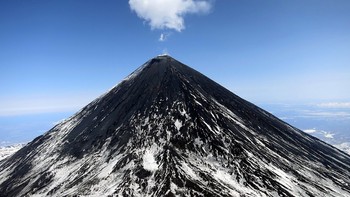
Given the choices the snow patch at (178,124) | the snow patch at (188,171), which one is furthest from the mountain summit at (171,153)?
the snow patch at (178,124)

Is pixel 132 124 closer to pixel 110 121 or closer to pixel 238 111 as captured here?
pixel 110 121

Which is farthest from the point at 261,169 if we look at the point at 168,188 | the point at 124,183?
the point at 124,183

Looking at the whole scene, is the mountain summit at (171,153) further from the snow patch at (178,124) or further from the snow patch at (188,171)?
the snow patch at (178,124)

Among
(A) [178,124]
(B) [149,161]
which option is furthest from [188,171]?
(A) [178,124]

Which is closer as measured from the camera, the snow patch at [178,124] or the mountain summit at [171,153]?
the mountain summit at [171,153]

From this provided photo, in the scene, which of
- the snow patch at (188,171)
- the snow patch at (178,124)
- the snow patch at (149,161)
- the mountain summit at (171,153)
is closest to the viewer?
the snow patch at (188,171)

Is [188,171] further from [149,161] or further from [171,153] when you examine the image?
[149,161]

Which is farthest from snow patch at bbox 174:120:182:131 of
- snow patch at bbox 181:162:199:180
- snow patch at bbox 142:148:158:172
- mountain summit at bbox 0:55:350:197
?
snow patch at bbox 181:162:199:180

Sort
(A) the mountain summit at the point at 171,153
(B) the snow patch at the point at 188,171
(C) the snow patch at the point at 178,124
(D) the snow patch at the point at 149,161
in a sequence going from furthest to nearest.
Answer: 1. (C) the snow patch at the point at 178,124
2. (D) the snow patch at the point at 149,161
3. (A) the mountain summit at the point at 171,153
4. (B) the snow patch at the point at 188,171

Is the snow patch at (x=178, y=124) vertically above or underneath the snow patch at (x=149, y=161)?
above
